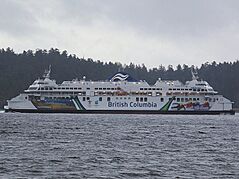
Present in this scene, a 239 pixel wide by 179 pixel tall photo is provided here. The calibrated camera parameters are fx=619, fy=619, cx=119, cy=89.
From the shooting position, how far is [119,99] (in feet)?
419

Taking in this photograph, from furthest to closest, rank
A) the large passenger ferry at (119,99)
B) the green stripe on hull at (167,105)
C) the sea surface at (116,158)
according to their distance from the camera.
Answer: the green stripe on hull at (167,105), the large passenger ferry at (119,99), the sea surface at (116,158)

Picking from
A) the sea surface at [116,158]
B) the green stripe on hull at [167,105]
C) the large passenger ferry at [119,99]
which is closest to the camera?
the sea surface at [116,158]

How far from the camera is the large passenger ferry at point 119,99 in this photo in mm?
126062

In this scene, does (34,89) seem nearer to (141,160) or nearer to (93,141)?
(93,141)

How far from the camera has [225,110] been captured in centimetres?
12950

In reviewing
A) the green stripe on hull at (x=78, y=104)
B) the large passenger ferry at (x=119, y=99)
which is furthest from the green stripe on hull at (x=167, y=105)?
the green stripe on hull at (x=78, y=104)

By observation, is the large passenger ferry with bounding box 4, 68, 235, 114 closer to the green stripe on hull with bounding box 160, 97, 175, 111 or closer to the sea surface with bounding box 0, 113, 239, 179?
the green stripe on hull with bounding box 160, 97, 175, 111

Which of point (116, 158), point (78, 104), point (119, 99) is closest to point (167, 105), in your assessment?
point (119, 99)

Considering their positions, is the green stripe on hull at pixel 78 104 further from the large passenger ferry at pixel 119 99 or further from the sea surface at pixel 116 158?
the sea surface at pixel 116 158

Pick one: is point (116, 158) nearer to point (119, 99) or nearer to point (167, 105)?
point (119, 99)

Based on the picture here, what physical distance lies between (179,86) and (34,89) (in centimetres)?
3065

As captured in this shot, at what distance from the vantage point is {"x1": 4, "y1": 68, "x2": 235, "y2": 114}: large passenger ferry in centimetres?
12606

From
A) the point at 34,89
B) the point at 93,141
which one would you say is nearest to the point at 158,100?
the point at 34,89

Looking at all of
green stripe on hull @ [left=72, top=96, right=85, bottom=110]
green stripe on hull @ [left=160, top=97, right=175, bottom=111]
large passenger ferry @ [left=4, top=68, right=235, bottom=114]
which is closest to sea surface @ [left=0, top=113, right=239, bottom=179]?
green stripe on hull @ [left=72, top=96, right=85, bottom=110]
